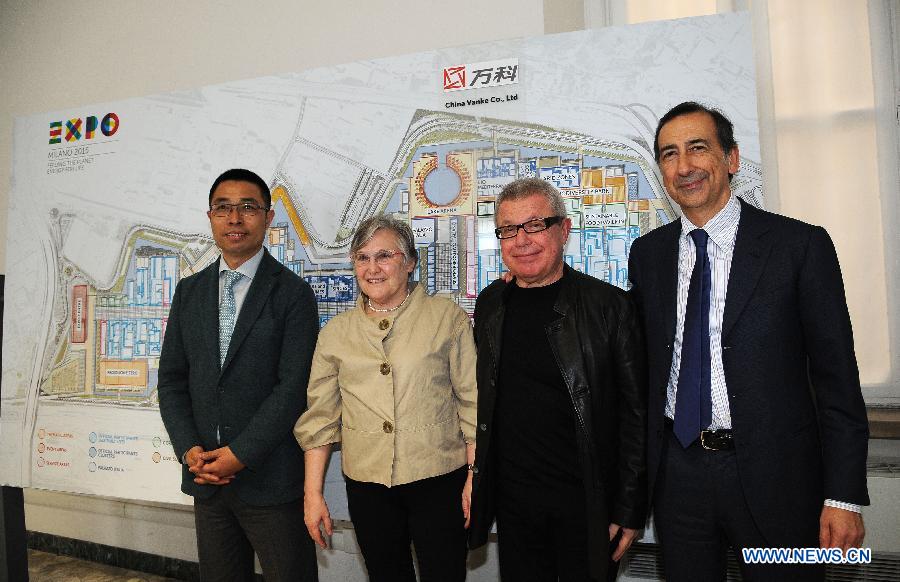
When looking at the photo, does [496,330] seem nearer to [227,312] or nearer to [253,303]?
[253,303]

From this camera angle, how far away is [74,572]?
129 inches

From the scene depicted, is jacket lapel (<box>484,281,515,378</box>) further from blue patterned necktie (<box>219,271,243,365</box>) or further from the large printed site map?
blue patterned necktie (<box>219,271,243,365</box>)

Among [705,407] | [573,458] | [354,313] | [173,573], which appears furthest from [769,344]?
[173,573]

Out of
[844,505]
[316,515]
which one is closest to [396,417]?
[316,515]

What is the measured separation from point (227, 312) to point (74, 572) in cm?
260

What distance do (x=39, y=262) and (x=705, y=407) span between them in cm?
299

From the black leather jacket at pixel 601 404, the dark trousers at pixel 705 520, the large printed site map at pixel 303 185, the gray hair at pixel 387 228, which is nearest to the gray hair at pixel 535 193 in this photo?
the black leather jacket at pixel 601 404

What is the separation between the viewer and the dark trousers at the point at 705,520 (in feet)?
4.21

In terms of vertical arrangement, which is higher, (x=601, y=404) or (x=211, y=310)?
(x=211, y=310)

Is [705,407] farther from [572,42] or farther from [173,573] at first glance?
[173,573]

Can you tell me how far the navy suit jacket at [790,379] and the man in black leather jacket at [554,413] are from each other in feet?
0.81

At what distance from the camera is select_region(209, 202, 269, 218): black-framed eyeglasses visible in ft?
6.45

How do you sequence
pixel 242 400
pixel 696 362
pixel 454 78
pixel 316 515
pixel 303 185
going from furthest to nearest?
pixel 303 185 → pixel 454 78 → pixel 242 400 → pixel 316 515 → pixel 696 362

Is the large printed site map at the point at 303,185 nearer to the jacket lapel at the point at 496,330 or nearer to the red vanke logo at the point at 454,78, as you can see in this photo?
the red vanke logo at the point at 454,78
